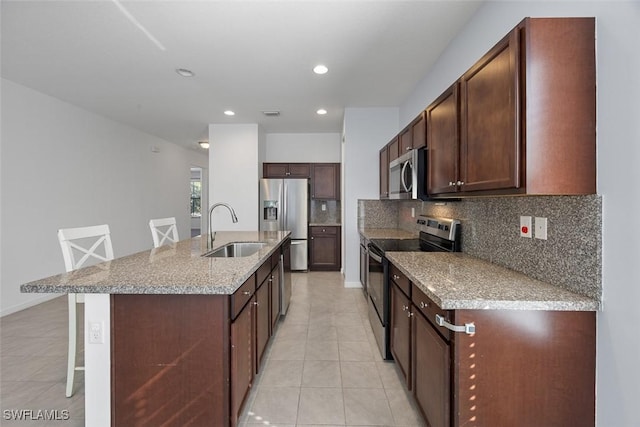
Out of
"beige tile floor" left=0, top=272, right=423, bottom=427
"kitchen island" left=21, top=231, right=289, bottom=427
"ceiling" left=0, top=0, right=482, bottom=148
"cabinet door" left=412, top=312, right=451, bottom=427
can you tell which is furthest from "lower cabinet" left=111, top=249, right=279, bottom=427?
"ceiling" left=0, top=0, right=482, bottom=148

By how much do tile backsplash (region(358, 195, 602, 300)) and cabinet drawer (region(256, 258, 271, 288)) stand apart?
1.55m

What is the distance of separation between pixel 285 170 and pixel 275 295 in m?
3.61

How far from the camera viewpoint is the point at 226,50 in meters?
2.79

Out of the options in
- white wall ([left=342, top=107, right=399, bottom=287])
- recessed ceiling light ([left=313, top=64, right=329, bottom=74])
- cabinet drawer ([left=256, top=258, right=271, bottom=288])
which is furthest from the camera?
white wall ([left=342, top=107, right=399, bottom=287])

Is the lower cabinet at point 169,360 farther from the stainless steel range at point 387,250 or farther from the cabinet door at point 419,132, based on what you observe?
the cabinet door at point 419,132

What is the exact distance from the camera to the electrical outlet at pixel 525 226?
5.19 feet

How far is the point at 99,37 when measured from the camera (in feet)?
8.45

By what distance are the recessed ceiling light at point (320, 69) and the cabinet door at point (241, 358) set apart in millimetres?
2482

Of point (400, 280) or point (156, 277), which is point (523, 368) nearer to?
point (400, 280)

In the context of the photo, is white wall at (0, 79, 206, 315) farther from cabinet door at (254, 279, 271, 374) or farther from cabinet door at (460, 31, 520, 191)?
cabinet door at (460, 31, 520, 191)

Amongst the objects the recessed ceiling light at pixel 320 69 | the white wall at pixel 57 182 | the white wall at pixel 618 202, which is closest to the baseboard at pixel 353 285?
the recessed ceiling light at pixel 320 69

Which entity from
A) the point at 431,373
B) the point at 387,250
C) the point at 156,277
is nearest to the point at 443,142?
the point at 387,250

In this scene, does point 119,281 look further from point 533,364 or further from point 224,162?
point 224,162

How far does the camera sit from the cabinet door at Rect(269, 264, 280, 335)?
8.58 feet
